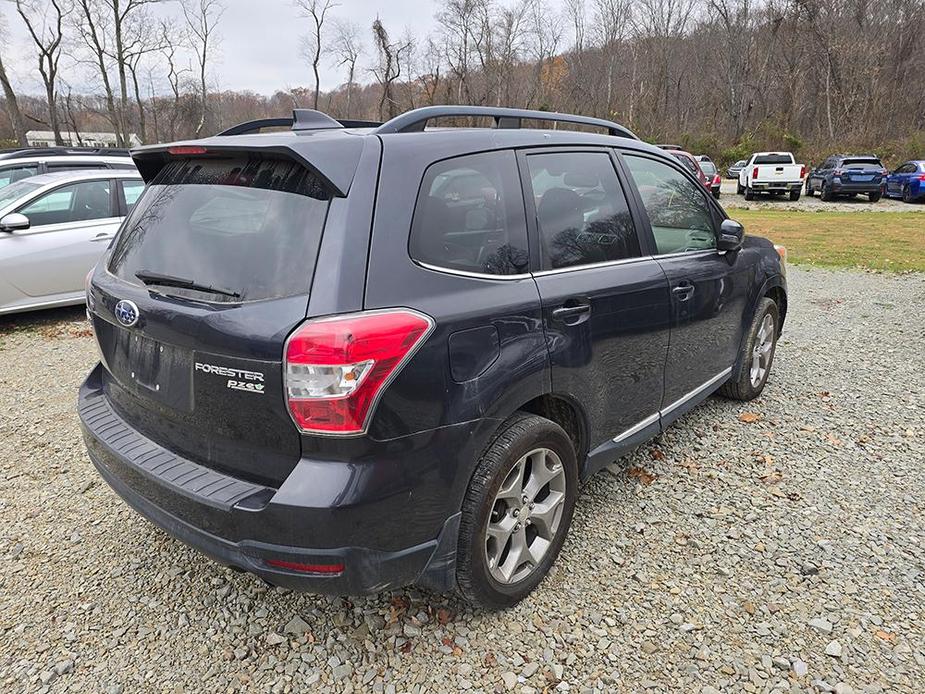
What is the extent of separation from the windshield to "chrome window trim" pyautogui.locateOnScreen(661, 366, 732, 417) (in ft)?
23.1

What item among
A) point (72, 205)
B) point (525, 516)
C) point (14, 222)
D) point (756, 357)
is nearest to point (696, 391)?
point (756, 357)

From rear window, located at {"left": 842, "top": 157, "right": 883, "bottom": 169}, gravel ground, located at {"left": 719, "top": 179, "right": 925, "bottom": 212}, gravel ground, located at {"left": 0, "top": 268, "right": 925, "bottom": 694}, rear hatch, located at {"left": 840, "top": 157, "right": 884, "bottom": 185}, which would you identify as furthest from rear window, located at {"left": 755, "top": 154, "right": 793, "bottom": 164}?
gravel ground, located at {"left": 0, "top": 268, "right": 925, "bottom": 694}

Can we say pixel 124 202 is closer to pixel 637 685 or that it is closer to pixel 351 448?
pixel 351 448

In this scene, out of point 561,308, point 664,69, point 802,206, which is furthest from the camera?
point 664,69

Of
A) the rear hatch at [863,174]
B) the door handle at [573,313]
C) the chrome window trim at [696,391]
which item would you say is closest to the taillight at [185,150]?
the door handle at [573,313]

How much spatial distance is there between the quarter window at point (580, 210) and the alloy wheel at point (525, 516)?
826 millimetres

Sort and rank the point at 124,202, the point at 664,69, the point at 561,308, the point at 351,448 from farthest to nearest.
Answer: the point at 664,69 < the point at 124,202 < the point at 561,308 < the point at 351,448

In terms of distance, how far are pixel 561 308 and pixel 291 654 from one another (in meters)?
1.67

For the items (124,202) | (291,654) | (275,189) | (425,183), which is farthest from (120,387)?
(124,202)

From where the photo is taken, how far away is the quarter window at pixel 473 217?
214 centimetres

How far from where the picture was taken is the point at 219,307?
80.2 inches

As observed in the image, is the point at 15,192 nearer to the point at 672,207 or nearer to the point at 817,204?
the point at 672,207

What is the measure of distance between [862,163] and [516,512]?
2681cm

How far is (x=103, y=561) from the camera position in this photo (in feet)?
9.36
